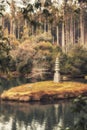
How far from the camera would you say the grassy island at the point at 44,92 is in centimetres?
3834

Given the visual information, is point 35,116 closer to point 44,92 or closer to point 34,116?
point 34,116

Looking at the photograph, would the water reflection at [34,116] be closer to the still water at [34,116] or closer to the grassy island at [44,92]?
the still water at [34,116]

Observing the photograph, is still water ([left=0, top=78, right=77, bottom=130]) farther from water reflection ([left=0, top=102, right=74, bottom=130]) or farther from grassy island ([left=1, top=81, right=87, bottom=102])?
grassy island ([left=1, top=81, right=87, bottom=102])

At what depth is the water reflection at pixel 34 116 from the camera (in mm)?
26047

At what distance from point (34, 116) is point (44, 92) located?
8.70 metres

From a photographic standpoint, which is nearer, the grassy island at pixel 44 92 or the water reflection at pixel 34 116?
the water reflection at pixel 34 116

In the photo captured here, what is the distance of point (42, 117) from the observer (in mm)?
29922

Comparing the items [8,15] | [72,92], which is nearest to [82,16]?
[8,15]

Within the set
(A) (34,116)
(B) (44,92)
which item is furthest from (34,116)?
(B) (44,92)

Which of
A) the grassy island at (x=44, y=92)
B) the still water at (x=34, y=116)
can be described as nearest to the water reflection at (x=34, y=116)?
the still water at (x=34, y=116)

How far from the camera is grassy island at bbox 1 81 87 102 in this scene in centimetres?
3834

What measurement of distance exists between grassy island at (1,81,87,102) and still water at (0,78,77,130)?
146 cm

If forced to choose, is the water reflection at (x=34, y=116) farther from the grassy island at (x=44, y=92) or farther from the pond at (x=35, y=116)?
the grassy island at (x=44, y=92)

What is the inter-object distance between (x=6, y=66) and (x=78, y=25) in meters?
96.6
